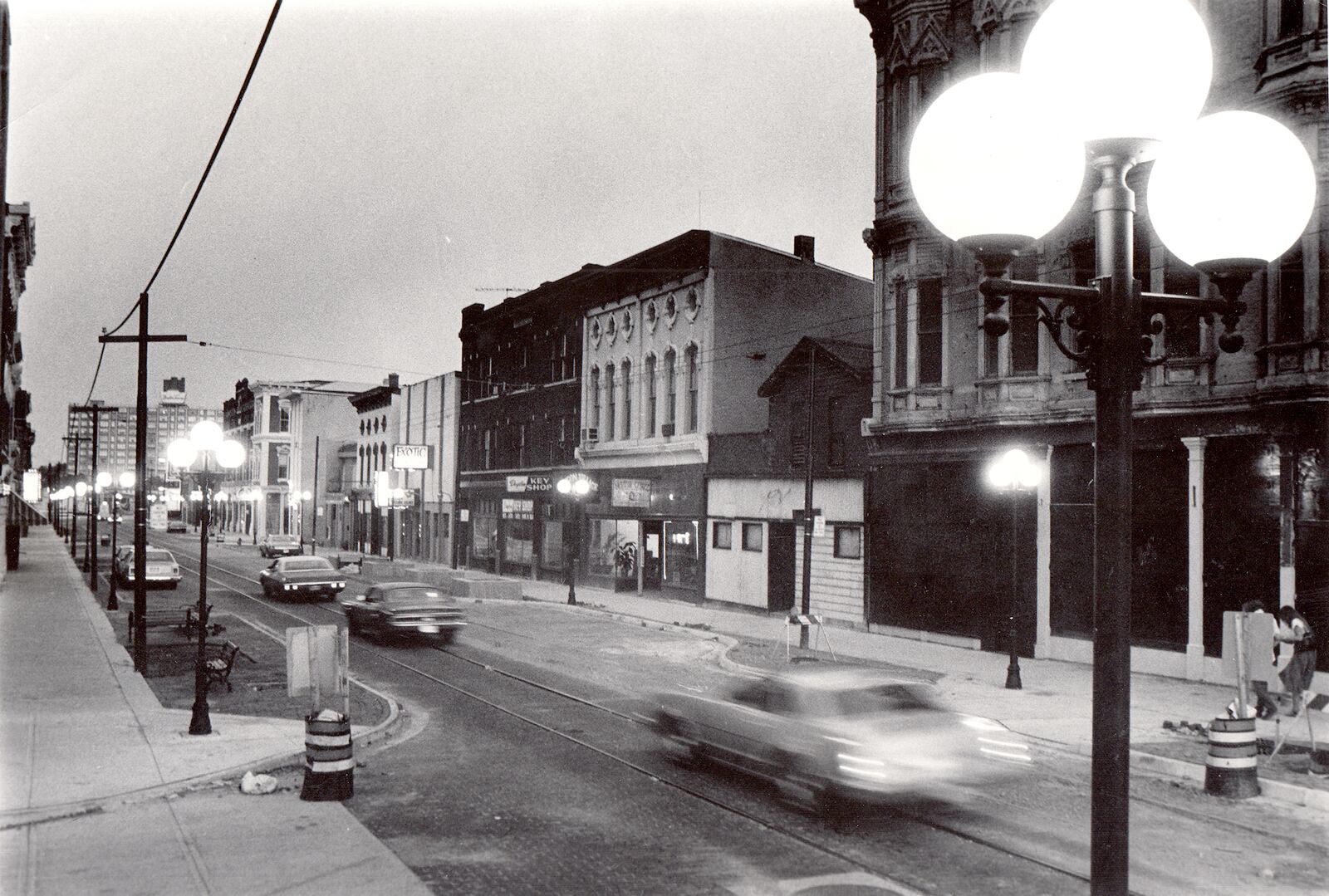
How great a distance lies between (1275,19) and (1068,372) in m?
7.23

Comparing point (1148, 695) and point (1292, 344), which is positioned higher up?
point (1292, 344)

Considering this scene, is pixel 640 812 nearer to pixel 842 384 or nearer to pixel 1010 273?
pixel 1010 273

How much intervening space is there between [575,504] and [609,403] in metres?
4.25

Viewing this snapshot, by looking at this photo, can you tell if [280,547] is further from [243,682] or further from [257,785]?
[257,785]

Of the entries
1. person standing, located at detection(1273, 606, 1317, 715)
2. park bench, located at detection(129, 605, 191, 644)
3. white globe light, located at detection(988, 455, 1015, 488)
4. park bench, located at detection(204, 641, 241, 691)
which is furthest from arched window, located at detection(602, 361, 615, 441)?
person standing, located at detection(1273, 606, 1317, 715)

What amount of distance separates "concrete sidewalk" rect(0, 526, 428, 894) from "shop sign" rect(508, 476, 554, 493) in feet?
92.0

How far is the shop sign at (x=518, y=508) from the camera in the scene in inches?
1903

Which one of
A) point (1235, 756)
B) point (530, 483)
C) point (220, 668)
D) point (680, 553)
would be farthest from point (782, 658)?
point (530, 483)

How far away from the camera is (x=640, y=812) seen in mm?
10977

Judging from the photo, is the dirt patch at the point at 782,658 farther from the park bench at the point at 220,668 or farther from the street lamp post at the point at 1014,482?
Answer: the park bench at the point at 220,668

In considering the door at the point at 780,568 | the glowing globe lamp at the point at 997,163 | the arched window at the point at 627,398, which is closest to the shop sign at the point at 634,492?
the arched window at the point at 627,398

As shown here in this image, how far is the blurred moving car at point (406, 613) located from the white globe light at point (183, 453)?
6.81 metres

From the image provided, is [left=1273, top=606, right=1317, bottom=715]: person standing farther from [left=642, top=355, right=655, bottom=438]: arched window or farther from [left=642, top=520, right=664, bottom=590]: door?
[left=642, top=355, right=655, bottom=438]: arched window

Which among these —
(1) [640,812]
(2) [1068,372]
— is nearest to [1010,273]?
(2) [1068,372]
